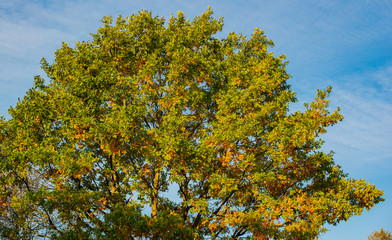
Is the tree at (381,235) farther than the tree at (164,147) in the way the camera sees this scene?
Yes

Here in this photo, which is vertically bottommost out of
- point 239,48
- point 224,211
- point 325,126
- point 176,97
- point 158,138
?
point 224,211

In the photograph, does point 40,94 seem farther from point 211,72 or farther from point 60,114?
point 211,72

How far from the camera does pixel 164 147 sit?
50.3 ft

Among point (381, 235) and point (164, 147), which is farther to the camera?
point (381, 235)

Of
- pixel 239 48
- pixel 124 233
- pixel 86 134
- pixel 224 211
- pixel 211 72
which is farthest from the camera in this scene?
pixel 239 48

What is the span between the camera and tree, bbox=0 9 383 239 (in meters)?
14.9

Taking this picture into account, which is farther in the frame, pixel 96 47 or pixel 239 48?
pixel 239 48

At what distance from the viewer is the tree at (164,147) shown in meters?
14.9

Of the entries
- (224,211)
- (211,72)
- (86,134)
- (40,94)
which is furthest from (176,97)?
(40,94)

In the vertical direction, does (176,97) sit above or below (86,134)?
above

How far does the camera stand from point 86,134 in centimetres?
1562

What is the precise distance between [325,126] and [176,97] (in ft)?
25.7

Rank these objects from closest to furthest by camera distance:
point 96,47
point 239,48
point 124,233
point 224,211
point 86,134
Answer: point 124,233
point 86,134
point 224,211
point 96,47
point 239,48

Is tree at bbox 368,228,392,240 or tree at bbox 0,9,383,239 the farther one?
tree at bbox 368,228,392,240
